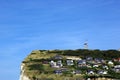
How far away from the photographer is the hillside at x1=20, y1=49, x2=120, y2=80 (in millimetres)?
119775

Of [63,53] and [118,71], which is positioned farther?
[63,53]

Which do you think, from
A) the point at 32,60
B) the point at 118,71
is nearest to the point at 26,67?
the point at 32,60

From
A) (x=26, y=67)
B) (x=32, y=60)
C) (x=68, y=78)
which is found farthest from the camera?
(x=32, y=60)

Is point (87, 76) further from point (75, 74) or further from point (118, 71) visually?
point (118, 71)

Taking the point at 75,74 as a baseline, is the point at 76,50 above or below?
above

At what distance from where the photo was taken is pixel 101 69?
5064 inches

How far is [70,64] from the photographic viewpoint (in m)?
132

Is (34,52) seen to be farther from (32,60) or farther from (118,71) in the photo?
(118,71)

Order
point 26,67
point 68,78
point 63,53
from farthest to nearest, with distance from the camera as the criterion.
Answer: point 63,53 < point 26,67 < point 68,78

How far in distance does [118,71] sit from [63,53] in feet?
79.8

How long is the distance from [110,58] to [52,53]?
70.8ft

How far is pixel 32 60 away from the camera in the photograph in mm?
135000

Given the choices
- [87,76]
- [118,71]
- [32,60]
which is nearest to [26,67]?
[32,60]

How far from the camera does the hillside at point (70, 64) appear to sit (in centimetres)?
11978
